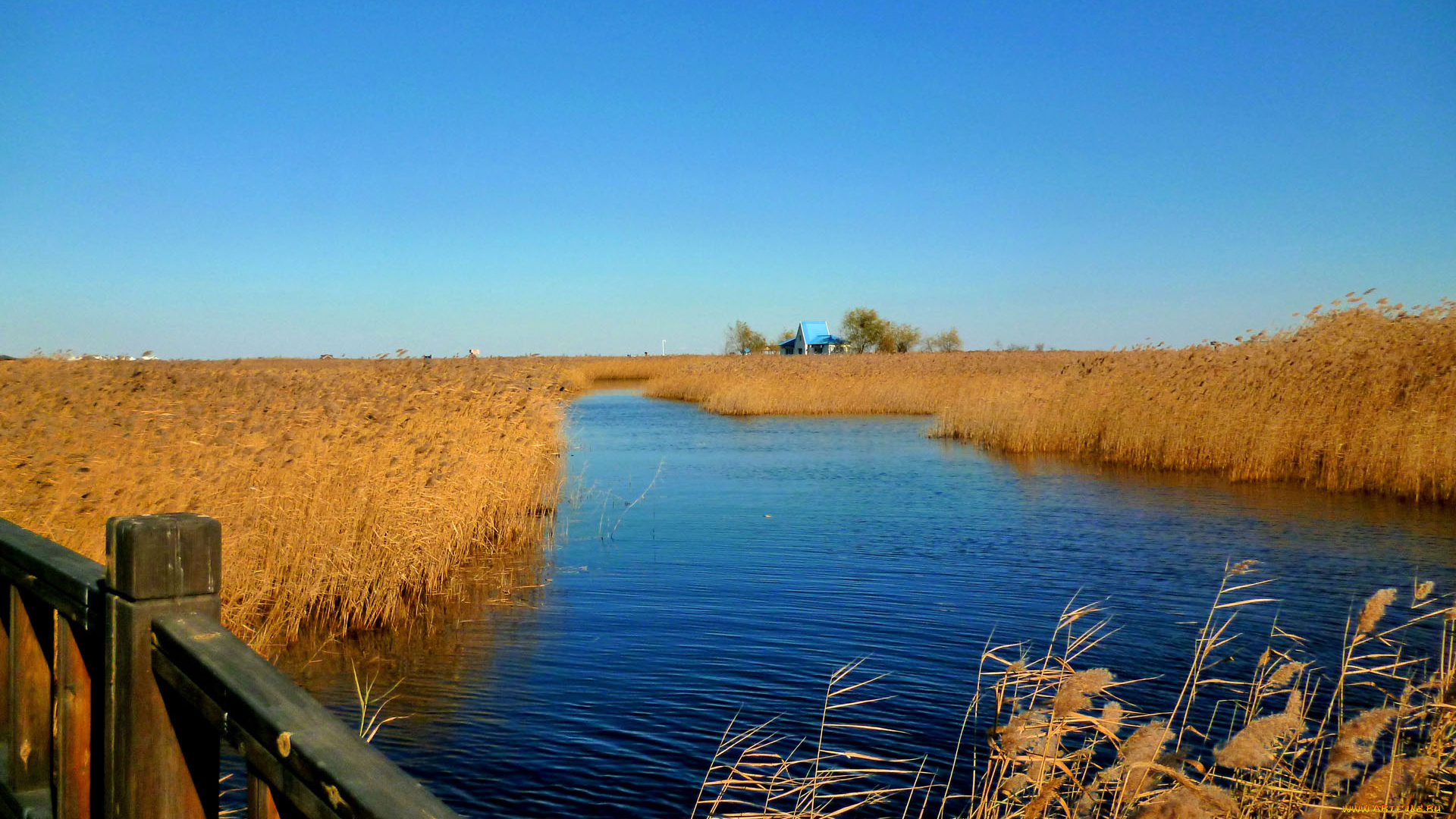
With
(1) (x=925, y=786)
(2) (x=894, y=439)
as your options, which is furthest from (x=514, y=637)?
(2) (x=894, y=439)

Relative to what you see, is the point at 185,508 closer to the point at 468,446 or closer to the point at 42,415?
the point at 42,415

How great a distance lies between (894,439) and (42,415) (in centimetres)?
1766

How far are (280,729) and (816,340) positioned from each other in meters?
85.9

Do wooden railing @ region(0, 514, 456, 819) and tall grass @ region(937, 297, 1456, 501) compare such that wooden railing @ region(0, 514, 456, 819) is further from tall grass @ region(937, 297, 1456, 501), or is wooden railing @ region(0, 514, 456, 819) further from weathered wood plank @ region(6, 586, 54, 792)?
tall grass @ region(937, 297, 1456, 501)

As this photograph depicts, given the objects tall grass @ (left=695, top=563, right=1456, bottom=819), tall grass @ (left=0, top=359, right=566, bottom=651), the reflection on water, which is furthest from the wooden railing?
tall grass @ (left=0, top=359, right=566, bottom=651)

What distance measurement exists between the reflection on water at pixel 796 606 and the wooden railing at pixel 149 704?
2.75 m

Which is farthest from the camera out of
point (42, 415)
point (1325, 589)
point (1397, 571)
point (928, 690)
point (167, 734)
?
point (1397, 571)

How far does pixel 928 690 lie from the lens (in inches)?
249

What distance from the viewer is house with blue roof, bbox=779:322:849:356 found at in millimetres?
86062

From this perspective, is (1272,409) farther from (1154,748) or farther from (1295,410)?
(1154,748)

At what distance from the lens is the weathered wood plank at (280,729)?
45.1 inches

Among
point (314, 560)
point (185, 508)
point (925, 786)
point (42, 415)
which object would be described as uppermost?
point (42, 415)

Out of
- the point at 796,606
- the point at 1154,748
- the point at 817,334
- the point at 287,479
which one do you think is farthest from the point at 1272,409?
the point at 817,334

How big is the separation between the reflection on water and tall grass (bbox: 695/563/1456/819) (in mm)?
223
